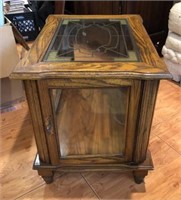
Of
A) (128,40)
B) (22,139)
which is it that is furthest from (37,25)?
(128,40)

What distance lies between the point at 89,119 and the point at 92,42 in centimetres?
30

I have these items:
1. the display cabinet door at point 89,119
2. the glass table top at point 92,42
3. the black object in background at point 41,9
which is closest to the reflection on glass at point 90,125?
the display cabinet door at point 89,119

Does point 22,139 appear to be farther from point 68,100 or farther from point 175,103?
point 175,103

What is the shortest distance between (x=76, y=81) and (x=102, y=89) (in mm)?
95

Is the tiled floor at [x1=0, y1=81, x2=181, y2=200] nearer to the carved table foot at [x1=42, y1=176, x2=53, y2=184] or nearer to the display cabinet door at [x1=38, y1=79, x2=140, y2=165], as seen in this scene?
the carved table foot at [x1=42, y1=176, x2=53, y2=184]

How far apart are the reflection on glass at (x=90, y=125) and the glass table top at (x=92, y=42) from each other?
14cm

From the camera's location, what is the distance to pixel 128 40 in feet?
2.83

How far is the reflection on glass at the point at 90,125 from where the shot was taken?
82cm

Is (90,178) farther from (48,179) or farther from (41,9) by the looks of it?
(41,9)

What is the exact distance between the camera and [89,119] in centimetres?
91

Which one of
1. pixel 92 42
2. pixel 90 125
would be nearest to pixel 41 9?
pixel 92 42

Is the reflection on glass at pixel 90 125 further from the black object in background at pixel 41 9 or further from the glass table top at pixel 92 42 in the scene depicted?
the black object in background at pixel 41 9

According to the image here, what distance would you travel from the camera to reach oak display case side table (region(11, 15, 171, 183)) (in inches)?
26.7

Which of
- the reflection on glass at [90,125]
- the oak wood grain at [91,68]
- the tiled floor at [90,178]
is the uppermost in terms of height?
the oak wood grain at [91,68]
